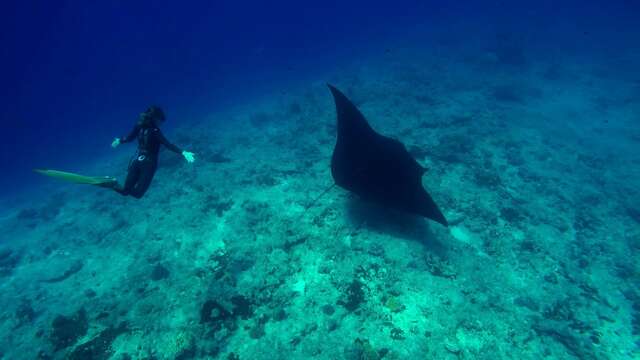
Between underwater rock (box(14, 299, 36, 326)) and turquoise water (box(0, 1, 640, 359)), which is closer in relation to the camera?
turquoise water (box(0, 1, 640, 359))

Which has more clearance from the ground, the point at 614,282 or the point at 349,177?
the point at 349,177

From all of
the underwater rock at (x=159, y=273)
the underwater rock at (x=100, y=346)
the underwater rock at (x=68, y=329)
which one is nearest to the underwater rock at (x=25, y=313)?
the underwater rock at (x=68, y=329)

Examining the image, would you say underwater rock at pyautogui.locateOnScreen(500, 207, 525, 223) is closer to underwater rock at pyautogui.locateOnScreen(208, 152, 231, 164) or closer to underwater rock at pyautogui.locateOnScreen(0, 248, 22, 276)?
underwater rock at pyautogui.locateOnScreen(208, 152, 231, 164)

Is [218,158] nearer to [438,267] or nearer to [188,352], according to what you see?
[188,352]

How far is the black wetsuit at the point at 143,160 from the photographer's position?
23.0ft

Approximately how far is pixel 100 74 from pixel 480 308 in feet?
258

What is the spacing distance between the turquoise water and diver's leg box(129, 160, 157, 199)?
7.11 feet

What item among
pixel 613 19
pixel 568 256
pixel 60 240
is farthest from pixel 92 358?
pixel 613 19

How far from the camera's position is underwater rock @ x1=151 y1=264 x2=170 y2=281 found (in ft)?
26.7

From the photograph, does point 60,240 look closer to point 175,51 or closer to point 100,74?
point 175,51

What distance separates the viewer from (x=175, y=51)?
6384cm

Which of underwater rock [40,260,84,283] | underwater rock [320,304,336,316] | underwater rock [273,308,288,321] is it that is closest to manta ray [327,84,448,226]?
underwater rock [320,304,336,316]

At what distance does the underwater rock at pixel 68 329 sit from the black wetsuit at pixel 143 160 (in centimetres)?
287

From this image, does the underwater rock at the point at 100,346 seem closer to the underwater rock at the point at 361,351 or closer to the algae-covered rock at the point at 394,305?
the underwater rock at the point at 361,351
